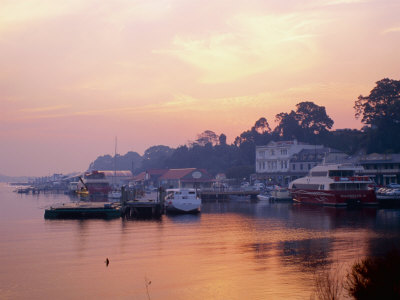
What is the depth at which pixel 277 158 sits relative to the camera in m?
142

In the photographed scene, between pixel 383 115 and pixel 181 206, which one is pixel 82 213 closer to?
pixel 181 206

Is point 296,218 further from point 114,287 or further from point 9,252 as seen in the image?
point 114,287

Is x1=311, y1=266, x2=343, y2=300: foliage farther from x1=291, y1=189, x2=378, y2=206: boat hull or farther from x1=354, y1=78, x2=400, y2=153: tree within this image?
x1=354, y1=78, x2=400, y2=153: tree

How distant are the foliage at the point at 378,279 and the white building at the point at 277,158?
387 ft

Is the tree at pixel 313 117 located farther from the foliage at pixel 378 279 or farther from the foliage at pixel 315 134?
the foliage at pixel 378 279

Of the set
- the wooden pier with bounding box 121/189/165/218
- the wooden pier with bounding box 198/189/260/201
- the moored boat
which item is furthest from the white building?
the wooden pier with bounding box 121/189/165/218

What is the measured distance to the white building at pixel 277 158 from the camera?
139375mm

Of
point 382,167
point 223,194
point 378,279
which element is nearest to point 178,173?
point 223,194

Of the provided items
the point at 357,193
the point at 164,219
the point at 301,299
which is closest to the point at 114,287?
the point at 301,299

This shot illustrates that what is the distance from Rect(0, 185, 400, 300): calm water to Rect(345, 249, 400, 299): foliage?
7.31 m

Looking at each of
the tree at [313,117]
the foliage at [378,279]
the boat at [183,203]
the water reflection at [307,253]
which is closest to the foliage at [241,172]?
the tree at [313,117]

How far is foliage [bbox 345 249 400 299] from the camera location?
1922 cm

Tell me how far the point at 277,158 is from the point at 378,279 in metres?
123

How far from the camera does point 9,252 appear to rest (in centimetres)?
4434
